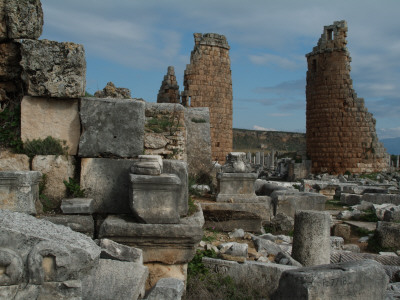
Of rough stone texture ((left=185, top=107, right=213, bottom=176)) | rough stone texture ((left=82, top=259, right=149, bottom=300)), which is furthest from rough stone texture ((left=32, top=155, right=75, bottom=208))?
rough stone texture ((left=185, top=107, right=213, bottom=176))

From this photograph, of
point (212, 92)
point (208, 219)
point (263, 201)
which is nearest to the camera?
point (208, 219)

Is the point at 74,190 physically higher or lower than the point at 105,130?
lower

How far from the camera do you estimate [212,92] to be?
20688mm

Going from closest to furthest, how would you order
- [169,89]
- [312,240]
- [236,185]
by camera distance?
[312,240], [236,185], [169,89]

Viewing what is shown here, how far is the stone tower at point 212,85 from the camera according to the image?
20547 mm

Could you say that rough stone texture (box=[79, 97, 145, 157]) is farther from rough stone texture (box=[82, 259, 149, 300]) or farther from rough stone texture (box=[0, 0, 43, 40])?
rough stone texture (box=[82, 259, 149, 300])

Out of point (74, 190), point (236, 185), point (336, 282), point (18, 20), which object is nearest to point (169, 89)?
point (236, 185)

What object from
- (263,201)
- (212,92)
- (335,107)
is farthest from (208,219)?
(335,107)

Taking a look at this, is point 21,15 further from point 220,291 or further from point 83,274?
point 220,291

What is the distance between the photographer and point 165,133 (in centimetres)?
605

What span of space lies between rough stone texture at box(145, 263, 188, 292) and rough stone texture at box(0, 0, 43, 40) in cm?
290

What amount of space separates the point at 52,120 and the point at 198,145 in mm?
5867

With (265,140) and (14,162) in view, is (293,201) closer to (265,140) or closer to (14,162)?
(14,162)

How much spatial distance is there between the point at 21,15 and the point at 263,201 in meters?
5.45
